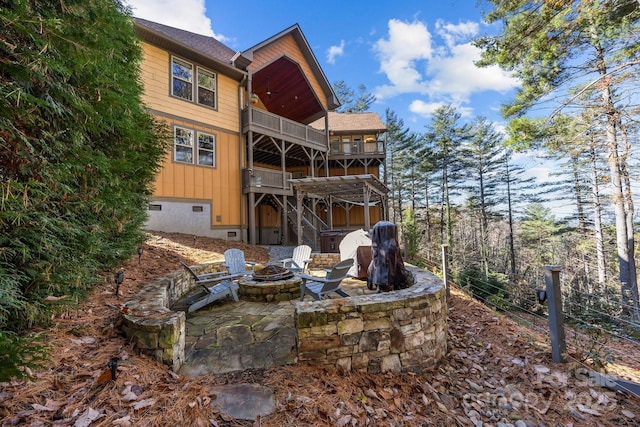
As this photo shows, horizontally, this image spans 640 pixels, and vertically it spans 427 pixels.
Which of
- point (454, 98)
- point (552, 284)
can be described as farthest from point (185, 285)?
point (454, 98)

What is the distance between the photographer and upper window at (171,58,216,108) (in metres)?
9.52

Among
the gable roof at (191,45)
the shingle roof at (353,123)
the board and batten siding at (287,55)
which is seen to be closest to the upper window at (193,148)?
the gable roof at (191,45)

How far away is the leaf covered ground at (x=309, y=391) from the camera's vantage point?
161 cm

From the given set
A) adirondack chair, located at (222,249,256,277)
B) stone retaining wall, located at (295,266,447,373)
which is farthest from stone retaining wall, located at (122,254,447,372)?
adirondack chair, located at (222,249,256,277)

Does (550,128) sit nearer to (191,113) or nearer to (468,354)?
(468,354)

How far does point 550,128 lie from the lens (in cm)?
784

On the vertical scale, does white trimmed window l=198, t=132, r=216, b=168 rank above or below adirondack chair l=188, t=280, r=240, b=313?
above

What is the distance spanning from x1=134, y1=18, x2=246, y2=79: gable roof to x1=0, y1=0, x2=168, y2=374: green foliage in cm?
640

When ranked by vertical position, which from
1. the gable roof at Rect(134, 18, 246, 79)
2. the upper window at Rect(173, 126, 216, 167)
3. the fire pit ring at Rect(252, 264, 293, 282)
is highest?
the gable roof at Rect(134, 18, 246, 79)

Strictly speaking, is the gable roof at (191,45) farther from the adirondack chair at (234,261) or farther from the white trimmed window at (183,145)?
the adirondack chair at (234,261)

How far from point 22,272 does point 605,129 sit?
12.4 metres

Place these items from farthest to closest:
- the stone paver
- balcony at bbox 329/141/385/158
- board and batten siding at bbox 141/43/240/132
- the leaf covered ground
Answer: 1. balcony at bbox 329/141/385/158
2. board and batten siding at bbox 141/43/240/132
3. the stone paver
4. the leaf covered ground

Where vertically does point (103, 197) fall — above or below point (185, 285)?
above

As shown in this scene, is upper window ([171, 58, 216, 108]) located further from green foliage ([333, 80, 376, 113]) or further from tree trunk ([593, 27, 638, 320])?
green foliage ([333, 80, 376, 113])
